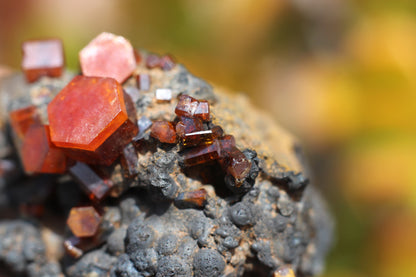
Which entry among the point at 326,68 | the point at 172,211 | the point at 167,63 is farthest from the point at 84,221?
the point at 326,68

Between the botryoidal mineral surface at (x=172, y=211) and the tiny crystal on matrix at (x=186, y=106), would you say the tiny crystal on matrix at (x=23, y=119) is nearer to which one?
the botryoidal mineral surface at (x=172, y=211)

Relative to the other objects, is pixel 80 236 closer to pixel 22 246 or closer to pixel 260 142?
pixel 22 246

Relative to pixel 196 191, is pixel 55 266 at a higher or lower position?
→ lower

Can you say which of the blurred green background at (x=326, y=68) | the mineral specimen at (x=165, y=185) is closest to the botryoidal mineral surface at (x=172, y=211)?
the mineral specimen at (x=165, y=185)

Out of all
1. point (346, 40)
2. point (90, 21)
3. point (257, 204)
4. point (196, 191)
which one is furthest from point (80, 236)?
point (346, 40)

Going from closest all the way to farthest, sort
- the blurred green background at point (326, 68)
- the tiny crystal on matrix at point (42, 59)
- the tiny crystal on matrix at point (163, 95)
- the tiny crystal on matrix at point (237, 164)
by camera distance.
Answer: the tiny crystal on matrix at point (237, 164), the tiny crystal on matrix at point (163, 95), the tiny crystal on matrix at point (42, 59), the blurred green background at point (326, 68)

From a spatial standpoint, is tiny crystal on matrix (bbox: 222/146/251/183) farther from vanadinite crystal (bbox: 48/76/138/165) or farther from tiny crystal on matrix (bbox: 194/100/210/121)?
vanadinite crystal (bbox: 48/76/138/165)

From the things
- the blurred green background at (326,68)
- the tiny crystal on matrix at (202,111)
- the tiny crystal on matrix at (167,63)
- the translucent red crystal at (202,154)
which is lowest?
the blurred green background at (326,68)
